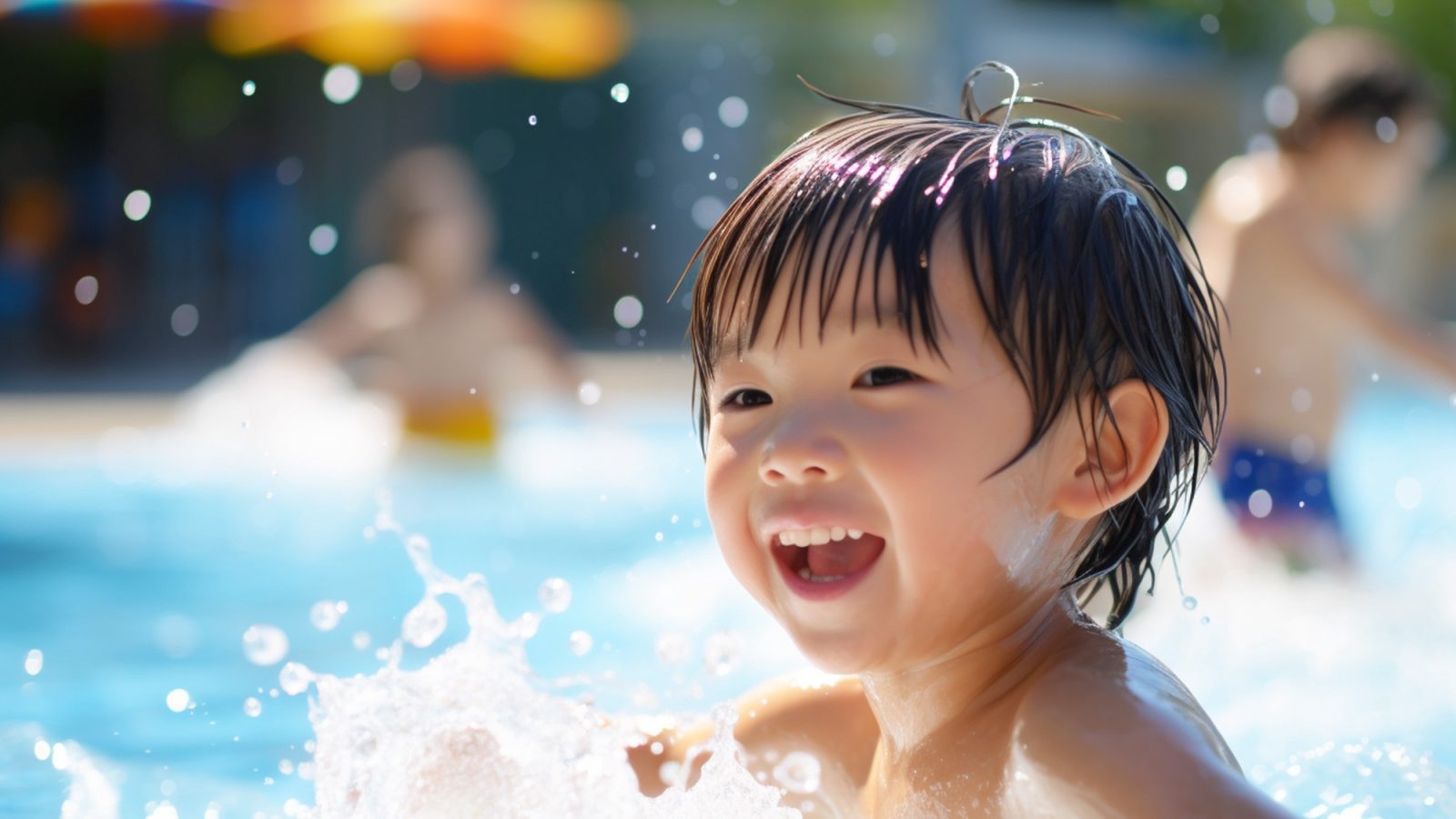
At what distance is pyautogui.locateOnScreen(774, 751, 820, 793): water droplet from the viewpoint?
2.27 m

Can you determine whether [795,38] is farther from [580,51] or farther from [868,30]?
[580,51]

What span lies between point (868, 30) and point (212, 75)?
6.74 metres

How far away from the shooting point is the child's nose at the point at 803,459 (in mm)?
1711

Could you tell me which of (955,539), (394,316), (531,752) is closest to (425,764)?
(531,752)

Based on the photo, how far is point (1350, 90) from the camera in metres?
5.07

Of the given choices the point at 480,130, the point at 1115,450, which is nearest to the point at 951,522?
the point at 1115,450

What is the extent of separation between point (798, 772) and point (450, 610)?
8.91 feet

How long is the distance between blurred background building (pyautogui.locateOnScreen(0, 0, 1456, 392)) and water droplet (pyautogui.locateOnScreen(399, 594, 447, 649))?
383 inches

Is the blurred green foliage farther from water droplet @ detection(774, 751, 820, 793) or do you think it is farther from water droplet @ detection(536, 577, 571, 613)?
water droplet @ detection(774, 751, 820, 793)

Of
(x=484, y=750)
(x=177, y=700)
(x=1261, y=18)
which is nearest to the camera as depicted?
(x=484, y=750)

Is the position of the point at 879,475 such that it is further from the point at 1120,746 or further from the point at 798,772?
the point at 798,772

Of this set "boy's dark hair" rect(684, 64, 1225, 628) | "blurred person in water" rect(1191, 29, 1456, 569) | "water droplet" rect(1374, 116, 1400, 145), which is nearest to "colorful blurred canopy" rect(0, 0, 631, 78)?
"blurred person in water" rect(1191, 29, 1456, 569)

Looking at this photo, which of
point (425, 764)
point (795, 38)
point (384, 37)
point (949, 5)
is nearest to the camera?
point (425, 764)

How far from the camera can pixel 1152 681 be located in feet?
5.68
